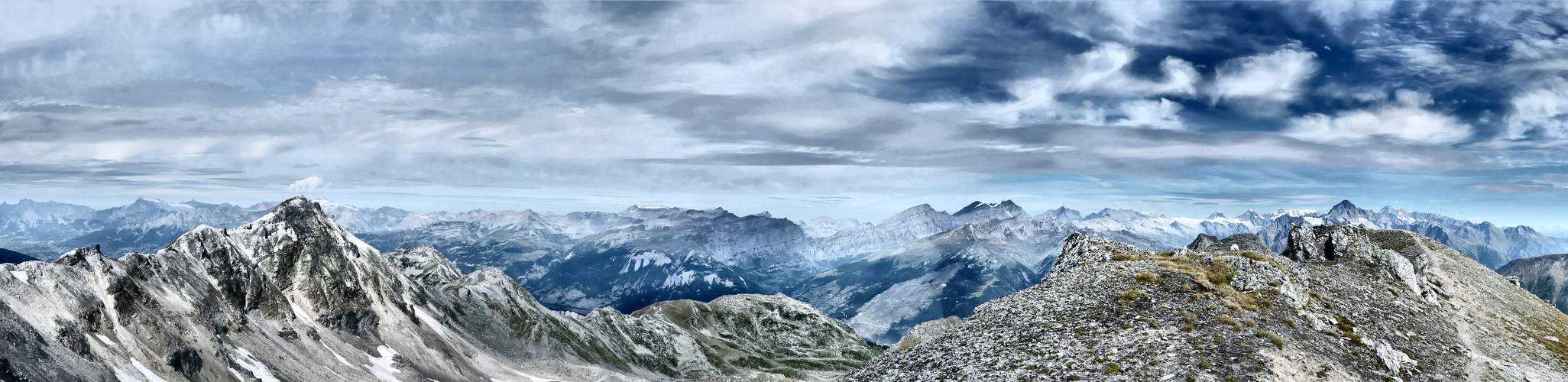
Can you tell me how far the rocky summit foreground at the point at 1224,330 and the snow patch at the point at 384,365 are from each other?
123553mm

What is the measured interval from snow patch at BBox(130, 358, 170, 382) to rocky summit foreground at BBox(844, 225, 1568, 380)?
86795 millimetres

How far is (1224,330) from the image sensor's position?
1451 inches

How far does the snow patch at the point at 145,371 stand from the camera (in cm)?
8412

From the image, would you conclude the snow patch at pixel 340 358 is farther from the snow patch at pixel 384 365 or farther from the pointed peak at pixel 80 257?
the pointed peak at pixel 80 257

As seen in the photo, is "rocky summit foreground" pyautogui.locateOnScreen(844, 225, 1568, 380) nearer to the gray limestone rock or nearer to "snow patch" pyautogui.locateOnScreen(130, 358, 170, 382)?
the gray limestone rock

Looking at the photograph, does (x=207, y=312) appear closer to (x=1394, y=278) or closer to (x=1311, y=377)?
(x=1311, y=377)

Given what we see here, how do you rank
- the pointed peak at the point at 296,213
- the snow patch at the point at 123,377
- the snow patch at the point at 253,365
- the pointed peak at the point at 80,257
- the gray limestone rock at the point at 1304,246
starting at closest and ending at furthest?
the gray limestone rock at the point at 1304,246
the snow patch at the point at 123,377
the pointed peak at the point at 80,257
the snow patch at the point at 253,365
the pointed peak at the point at 296,213

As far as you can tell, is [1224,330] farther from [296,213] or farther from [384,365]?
[296,213]

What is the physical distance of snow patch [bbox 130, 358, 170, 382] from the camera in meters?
84.1

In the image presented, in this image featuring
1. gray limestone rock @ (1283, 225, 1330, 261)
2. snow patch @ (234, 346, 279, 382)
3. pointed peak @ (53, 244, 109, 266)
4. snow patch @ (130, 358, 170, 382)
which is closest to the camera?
gray limestone rock @ (1283, 225, 1330, 261)

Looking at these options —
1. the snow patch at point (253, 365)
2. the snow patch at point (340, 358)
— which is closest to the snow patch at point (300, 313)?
the snow patch at point (340, 358)

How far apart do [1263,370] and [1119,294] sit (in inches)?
427

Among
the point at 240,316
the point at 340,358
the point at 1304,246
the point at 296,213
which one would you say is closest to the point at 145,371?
the point at 240,316

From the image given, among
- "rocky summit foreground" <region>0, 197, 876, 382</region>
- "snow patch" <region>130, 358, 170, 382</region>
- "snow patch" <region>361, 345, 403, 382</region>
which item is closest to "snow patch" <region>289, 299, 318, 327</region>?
"rocky summit foreground" <region>0, 197, 876, 382</region>
